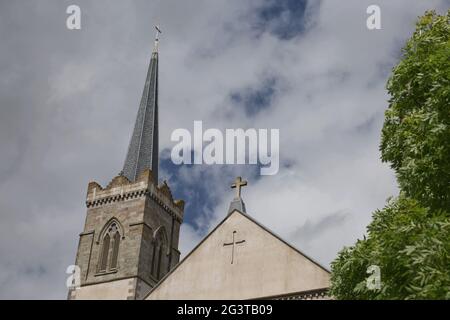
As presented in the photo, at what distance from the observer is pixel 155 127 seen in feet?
141

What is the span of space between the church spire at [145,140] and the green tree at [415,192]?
26.7 metres

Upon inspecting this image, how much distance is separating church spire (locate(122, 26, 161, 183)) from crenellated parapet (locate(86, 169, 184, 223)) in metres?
0.74

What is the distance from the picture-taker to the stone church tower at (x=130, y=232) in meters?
34.8

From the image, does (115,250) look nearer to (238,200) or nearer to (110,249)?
(110,249)

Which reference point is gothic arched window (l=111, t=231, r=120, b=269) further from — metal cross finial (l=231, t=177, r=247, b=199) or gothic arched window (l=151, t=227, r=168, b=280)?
metal cross finial (l=231, t=177, r=247, b=199)

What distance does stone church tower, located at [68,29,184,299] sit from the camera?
34.8 meters

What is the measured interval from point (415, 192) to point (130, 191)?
26.9 metres

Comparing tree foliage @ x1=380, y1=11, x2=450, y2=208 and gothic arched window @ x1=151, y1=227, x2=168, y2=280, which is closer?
tree foliage @ x1=380, y1=11, x2=450, y2=208

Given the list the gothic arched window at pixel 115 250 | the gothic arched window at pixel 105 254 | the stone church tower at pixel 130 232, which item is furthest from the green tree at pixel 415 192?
the gothic arched window at pixel 105 254

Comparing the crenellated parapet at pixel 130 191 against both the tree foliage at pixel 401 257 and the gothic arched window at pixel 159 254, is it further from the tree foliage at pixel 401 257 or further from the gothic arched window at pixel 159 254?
the tree foliage at pixel 401 257

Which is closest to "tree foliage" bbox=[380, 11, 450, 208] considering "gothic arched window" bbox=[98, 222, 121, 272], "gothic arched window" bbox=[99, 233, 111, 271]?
"gothic arched window" bbox=[98, 222, 121, 272]

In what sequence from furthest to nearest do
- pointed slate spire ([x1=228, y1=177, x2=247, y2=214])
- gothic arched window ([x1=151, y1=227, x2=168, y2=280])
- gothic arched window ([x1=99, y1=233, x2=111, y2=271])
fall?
gothic arched window ([x1=151, y1=227, x2=168, y2=280])
gothic arched window ([x1=99, y1=233, x2=111, y2=271])
pointed slate spire ([x1=228, y1=177, x2=247, y2=214])

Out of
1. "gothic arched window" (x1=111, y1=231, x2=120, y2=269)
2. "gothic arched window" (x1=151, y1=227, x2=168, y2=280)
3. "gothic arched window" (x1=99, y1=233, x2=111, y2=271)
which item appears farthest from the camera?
"gothic arched window" (x1=151, y1=227, x2=168, y2=280)
